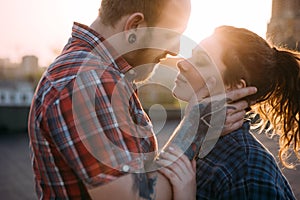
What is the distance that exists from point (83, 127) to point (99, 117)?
2.1 inches

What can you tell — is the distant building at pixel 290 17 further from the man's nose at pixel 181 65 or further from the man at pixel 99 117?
the man at pixel 99 117

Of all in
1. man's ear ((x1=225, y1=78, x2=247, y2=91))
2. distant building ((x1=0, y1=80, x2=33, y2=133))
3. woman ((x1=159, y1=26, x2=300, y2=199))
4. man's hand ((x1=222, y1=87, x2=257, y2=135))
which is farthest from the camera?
distant building ((x1=0, y1=80, x2=33, y2=133))

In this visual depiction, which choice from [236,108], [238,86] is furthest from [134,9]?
[238,86]

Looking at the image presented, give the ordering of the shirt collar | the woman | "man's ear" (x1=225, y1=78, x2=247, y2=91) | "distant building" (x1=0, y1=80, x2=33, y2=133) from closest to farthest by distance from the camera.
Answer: the shirt collar
the woman
"man's ear" (x1=225, y1=78, x2=247, y2=91)
"distant building" (x1=0, y1=80, x2=33, y2=133)

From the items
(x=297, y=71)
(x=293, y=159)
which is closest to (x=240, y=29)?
(x=297, y=71)

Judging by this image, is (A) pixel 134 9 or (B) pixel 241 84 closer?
(A) pixel 134 9

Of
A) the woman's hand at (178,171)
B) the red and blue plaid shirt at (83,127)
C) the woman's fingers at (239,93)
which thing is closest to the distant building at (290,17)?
the woman's fingers at (239,93)

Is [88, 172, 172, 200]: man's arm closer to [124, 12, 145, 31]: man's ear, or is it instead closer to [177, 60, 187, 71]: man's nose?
[124, 12, 145, 31]: man's ear

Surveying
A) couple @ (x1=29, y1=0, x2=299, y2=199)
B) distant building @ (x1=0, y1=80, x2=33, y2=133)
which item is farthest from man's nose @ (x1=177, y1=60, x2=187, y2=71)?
distant building @ (x1=0, y1=80, x2=33, y2=133)

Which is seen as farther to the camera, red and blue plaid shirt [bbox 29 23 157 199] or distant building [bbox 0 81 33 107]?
distant building [bbox 0 81 33 107]

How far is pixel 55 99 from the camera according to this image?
51.0 inches

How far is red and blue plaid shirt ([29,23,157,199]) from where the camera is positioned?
1.28 meters

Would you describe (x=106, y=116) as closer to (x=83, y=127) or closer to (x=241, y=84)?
(x=83, y=127)

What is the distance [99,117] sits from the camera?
129 centimetres
